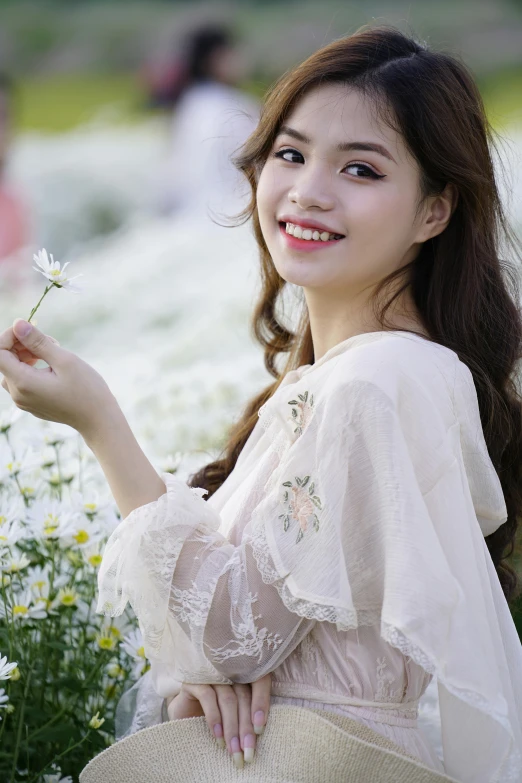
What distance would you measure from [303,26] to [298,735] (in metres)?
9.16

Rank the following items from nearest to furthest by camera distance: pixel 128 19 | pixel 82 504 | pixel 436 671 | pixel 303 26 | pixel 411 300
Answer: pixel 436 671, pixel 411 300, pixel 82 504, pixel 303 26, pixel 128 19

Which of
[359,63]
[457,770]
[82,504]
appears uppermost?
[359,63]

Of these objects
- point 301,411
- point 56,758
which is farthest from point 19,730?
point 301,411

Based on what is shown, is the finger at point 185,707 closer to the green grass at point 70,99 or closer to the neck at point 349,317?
the neck at point 349,317

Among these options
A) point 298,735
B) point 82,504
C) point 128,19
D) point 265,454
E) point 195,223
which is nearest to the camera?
point 298,735

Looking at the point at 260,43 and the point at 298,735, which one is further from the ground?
the point at 260,43

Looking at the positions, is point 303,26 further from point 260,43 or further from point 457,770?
point 457,770

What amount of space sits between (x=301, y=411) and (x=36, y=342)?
16.0 inches

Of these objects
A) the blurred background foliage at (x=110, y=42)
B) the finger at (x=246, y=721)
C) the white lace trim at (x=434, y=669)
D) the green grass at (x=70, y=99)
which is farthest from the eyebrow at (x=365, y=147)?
the green grass at (x=70, y=99)

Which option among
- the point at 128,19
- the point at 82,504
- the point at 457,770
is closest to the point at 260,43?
the point at 128,19

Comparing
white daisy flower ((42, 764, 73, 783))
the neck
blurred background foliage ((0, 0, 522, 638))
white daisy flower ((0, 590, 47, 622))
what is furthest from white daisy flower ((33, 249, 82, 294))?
blurred background foliage ((0, 0, 522, 638))

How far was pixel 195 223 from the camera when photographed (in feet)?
27.2

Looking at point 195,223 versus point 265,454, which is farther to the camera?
point 195,223

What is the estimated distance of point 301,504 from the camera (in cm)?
154
